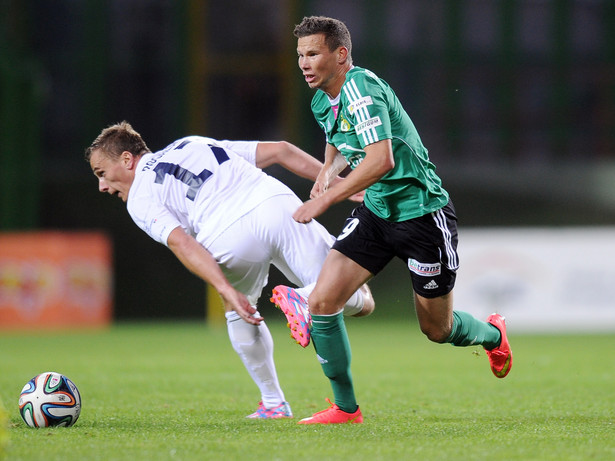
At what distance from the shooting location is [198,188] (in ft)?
18.2

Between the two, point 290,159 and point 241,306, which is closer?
point 241,306

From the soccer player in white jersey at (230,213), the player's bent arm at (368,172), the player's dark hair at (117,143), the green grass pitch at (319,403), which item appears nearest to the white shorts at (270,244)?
the soccer player in white jersey at (230,213)

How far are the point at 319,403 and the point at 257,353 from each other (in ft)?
3.28

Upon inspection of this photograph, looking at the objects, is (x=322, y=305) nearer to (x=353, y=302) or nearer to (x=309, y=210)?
(x=353, y=302)

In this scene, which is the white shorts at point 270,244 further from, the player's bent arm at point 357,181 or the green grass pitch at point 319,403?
the green grass pitch at point 319,403

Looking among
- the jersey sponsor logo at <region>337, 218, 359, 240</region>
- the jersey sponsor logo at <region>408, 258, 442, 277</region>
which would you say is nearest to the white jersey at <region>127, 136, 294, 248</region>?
the jersey sponsor logo at <region>337, 218, 359, 240</region>

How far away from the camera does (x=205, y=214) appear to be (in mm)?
5543

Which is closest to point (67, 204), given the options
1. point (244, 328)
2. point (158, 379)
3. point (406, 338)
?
point (406, 338)

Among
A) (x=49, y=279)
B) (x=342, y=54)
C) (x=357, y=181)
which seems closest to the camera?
(x=357, y=181)

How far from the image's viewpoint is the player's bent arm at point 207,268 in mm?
4924

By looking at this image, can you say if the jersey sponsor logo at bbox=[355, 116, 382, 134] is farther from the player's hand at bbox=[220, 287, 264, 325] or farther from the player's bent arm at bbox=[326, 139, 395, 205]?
the player's hand at bbox=[220, 287, 264, 325]

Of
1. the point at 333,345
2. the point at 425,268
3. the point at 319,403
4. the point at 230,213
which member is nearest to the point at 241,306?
the point at 333,345

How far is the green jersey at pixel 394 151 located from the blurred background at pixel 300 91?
1109 centimetres

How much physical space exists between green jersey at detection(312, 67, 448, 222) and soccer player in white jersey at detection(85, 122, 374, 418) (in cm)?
48
